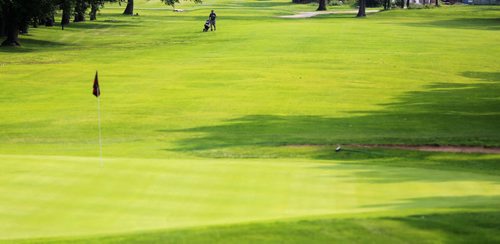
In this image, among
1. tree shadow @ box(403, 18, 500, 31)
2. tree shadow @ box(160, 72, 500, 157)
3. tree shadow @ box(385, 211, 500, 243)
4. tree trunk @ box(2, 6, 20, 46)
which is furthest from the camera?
tree shadow @ box(403, 18, 500, 31)

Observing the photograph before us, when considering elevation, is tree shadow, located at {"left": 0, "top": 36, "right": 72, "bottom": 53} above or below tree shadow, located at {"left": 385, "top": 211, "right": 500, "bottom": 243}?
below

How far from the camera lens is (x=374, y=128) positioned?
33094 mm

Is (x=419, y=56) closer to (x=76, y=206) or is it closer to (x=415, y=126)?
(x=415, y=126)

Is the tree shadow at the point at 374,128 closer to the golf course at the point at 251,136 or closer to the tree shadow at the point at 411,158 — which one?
the golf course at the point at 251,136

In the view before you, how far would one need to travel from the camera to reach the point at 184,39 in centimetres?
7638

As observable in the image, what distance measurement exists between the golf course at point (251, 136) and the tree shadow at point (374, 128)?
0.08m

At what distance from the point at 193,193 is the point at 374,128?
1807cm

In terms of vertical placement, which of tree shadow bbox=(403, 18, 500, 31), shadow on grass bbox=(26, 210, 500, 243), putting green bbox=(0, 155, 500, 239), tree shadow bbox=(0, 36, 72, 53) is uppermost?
shadow on grass bbox=(26, 210, 500, 243)

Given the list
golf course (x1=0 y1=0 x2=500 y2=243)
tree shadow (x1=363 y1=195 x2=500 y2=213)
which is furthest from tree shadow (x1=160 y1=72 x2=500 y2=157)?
tree shadow (x1=363 y1=195 x2=500 y2=213)

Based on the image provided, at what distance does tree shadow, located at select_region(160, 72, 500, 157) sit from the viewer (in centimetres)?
3001

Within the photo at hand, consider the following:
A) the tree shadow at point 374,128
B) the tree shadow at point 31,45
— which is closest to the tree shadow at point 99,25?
the tree shadow at point 31,45

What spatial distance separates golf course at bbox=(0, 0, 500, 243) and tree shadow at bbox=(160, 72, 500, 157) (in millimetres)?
84

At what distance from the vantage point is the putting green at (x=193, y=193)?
553 inches

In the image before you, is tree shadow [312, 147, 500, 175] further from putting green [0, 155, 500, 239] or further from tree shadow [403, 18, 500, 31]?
tree shadow [403, 18, 500, 31]
